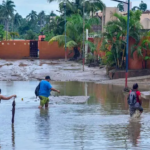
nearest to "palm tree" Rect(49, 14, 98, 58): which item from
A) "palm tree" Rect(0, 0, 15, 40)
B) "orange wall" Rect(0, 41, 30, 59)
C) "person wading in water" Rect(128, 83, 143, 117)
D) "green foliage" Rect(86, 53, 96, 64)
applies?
"green foliage" Rect(86, 53, 96, 64)

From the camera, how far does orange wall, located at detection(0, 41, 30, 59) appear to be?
5500cm

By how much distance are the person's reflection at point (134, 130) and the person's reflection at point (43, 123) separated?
6.72 ft

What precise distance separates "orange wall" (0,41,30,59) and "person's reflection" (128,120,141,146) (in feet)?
140

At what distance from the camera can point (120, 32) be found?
28562 mm

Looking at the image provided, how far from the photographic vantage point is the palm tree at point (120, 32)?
92.7ft

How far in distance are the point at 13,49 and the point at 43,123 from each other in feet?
139

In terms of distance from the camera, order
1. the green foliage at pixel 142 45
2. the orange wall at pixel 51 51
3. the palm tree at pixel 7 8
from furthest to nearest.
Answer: the palm tree at pixel 7 8 → the orange wall at pixel 51 51 → the green foliage at pixel 142 45

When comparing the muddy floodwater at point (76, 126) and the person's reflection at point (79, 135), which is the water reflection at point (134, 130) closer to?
the muddy floodwater at point (76, 126)

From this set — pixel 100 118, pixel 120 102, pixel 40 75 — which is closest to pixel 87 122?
pixel 100 118

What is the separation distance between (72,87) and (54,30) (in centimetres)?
3380

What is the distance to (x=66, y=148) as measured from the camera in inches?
381

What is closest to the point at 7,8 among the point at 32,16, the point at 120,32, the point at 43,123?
the point at 32,16

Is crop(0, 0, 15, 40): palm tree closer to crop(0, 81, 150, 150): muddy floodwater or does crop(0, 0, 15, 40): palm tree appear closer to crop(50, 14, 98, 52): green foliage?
crop(50, 14, 98, 52): green foliage

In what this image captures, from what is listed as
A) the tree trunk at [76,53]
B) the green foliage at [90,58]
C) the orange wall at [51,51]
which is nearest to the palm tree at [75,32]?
the tree trunk at [76,53]
